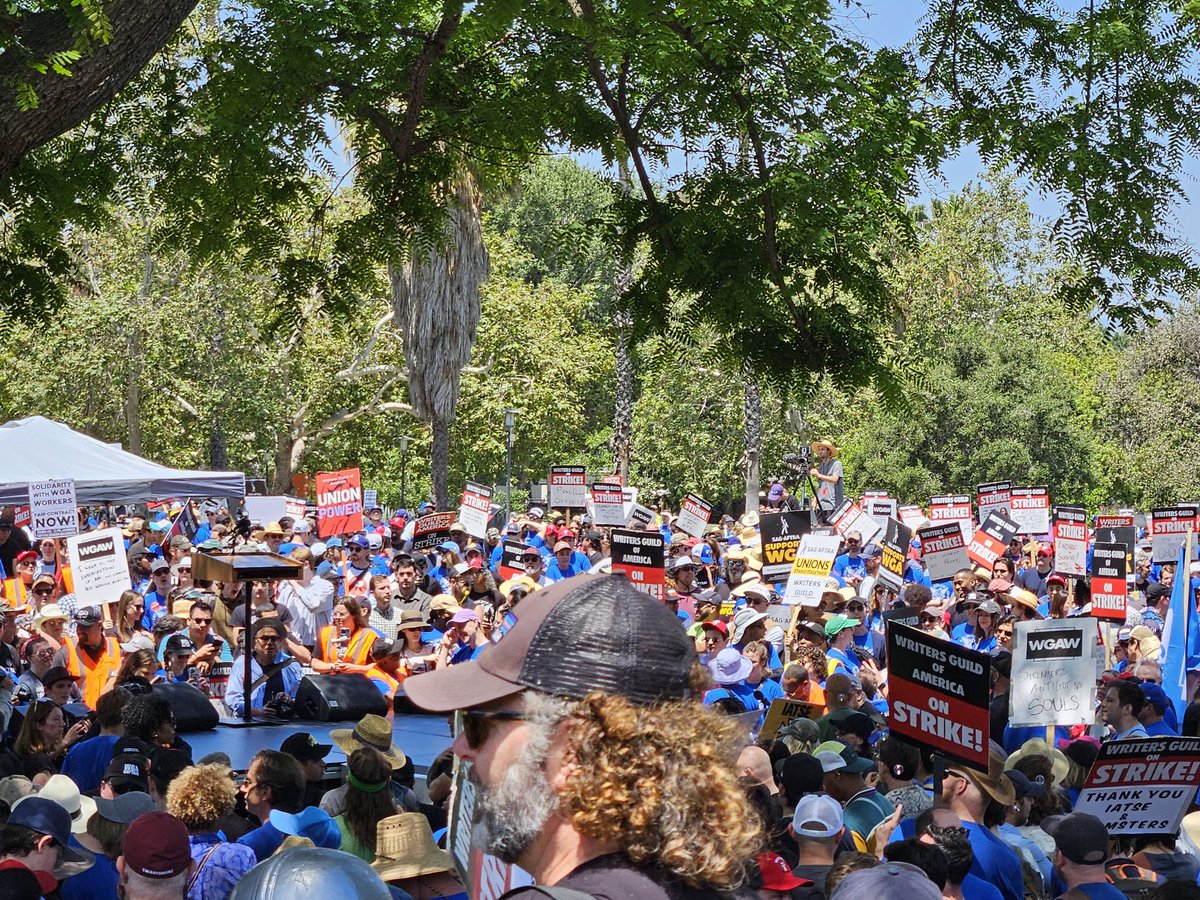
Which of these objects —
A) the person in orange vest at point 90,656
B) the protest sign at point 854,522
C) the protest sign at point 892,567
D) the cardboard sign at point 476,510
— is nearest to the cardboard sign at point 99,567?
the person in orange vest at point 90,656

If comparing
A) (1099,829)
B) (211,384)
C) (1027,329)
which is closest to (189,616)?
(1099,829)

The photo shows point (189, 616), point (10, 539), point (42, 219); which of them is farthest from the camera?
point (10, 539)

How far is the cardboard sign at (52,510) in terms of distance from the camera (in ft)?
56.5

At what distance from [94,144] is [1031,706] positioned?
709 cm

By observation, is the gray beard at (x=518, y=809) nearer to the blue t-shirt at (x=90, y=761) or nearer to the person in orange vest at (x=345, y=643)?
the blue t-shirt at (x=90, y=761)

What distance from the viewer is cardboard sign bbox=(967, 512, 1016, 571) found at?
69.1ft

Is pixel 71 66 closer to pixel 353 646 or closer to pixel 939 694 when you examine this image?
pixel 939 694

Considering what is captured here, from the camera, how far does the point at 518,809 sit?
207 cm

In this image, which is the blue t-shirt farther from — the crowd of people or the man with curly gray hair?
the man with curly gray hair

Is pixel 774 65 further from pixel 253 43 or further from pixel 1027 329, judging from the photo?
pixel 1027 329

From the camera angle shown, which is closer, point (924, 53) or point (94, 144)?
point (94, 144)

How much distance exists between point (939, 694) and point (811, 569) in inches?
333

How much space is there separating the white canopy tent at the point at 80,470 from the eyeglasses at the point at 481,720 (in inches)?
729

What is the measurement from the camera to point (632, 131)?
9.27 metres
